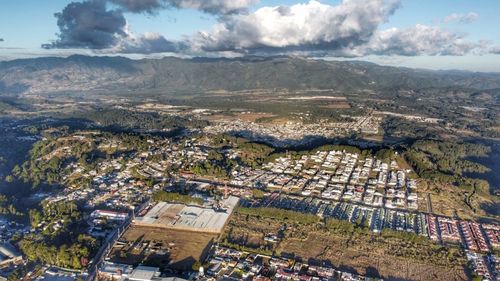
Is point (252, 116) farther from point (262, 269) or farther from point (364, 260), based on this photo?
point (262, 269)

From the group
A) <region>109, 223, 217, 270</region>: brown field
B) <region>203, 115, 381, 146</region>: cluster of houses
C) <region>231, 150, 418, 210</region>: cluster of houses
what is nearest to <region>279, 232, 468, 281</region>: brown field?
<region>109, 223, 217, 270</region>: brown field

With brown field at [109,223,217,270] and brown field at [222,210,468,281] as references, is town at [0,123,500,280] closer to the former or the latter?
brown field at [109,223,217,270]

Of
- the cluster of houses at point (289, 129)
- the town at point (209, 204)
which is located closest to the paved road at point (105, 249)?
the town at point (209, 204)

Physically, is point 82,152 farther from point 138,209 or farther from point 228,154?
point 138,209


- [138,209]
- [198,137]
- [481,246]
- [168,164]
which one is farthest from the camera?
[198,137]

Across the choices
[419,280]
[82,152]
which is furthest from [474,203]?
[82,152]
